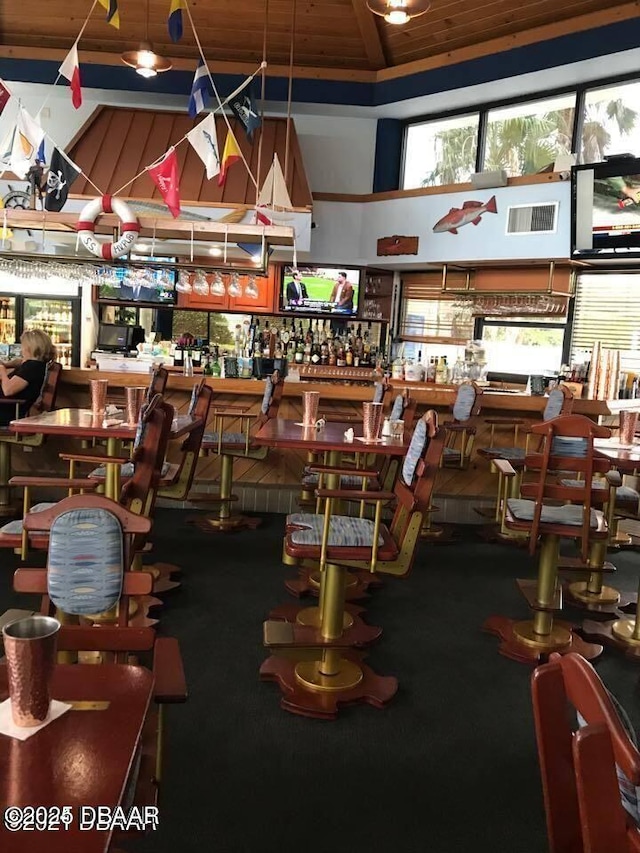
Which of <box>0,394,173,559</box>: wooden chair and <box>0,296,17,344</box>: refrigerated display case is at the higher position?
<box>0,296,17,344</box>: refrigerated display case

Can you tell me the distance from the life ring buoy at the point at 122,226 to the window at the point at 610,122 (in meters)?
4.69

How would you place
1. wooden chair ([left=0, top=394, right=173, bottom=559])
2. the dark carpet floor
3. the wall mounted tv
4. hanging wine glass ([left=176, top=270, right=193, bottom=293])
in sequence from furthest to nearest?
1. the wall mounted tv
2. hanging wine glass ([left=176, top=270, right=193, bottom=293])
3. wooden chair ([left=0, top=394, right=173, bottom=559])
4. the dark carpet floor

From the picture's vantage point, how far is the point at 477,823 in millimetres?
2240

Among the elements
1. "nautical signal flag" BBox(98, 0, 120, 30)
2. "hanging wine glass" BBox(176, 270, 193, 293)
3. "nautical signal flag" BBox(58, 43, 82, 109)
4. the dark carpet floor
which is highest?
"nautical signal flag" BBox(98, 0, 120, 30)

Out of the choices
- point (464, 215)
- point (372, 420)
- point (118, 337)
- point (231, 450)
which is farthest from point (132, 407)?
point (464, 215)

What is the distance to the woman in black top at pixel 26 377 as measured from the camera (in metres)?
5.37

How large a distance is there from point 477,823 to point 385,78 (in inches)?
326

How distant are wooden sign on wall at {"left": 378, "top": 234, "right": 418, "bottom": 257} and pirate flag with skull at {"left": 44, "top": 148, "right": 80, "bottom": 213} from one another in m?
3.68

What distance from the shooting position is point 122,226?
5.66 m

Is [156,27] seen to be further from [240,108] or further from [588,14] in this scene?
[588,14]

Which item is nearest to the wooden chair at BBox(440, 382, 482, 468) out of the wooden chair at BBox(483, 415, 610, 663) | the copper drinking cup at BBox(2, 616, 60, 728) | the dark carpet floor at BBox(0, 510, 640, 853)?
the dark carpet floor at BBox(0, 510, 640, 853)

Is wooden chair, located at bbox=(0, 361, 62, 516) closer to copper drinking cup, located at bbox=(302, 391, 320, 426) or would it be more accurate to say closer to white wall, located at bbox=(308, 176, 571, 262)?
copper drinking cup, located at bbox=(302, 391, 320, 426)

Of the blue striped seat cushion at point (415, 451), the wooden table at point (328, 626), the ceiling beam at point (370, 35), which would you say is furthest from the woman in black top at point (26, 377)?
the ceiling beam at point (370, 35)

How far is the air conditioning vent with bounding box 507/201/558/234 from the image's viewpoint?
7199 millimetres
